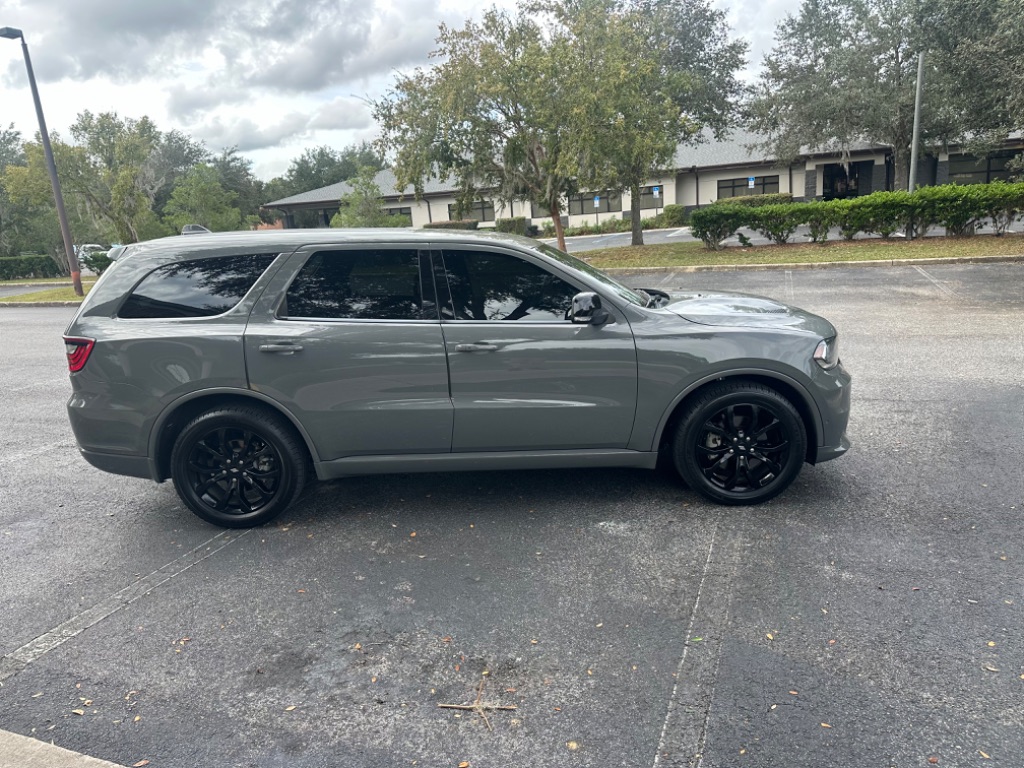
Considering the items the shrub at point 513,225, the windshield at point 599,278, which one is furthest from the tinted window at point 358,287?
the shrub at point 513,225

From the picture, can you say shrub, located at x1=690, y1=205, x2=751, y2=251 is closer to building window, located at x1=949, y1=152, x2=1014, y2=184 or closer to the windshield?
the windshield

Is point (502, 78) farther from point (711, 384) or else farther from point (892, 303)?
point (711, 384)

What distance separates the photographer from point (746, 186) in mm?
41562

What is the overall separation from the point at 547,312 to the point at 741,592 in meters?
1.91

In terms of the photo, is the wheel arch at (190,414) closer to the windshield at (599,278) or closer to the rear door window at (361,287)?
the rear door window at (361,287)

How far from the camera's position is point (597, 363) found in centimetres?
433

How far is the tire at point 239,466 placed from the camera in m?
4.42

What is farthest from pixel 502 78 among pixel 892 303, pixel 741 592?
pixel 741 592

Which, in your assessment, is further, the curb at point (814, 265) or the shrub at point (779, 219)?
the shrub at point (779, 219)

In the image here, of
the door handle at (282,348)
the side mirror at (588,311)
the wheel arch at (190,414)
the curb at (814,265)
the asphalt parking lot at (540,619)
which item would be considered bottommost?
the asphalt parking lot at (540,619)

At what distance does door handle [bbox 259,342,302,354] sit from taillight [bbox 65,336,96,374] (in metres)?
1.03

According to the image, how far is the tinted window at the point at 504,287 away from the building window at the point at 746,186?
3970 cm

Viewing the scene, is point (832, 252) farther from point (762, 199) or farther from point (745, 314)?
point (762, 199)

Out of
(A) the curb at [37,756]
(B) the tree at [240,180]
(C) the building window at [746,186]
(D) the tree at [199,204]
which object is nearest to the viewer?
(A) the curb at [37,756]
